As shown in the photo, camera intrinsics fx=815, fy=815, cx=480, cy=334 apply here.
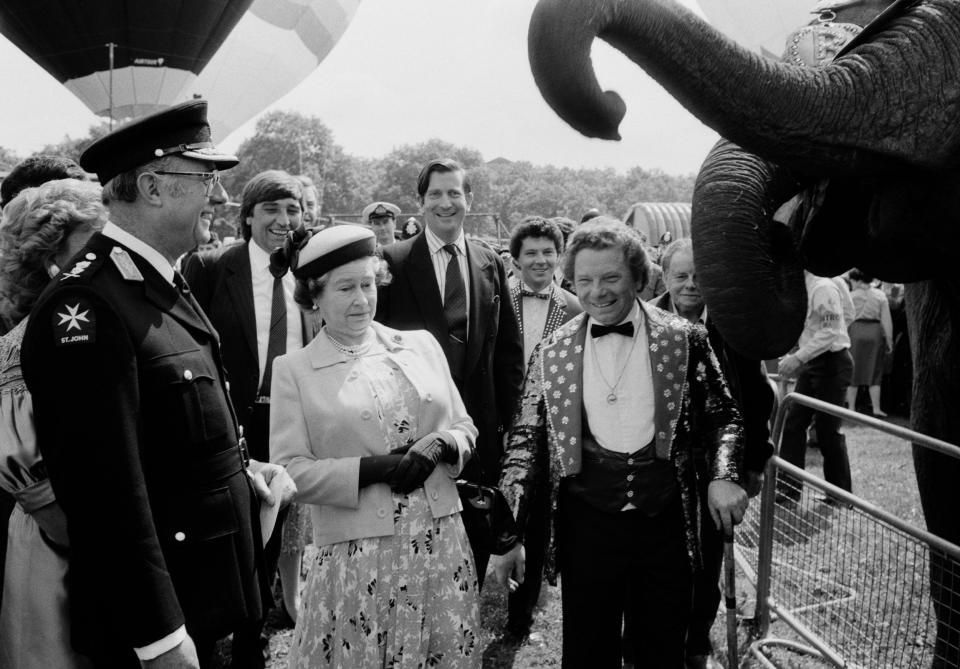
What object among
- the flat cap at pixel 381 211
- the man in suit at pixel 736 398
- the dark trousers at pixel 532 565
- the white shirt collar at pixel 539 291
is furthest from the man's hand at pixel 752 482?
the flat cap at pixel 381 211

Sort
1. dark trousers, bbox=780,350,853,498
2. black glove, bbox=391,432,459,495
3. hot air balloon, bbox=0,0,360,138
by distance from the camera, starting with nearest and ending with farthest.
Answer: black glove, bbox=391,432,459,495 → dark trousers, bbox=780,350,853,498 → hot air balloon, bbox=0,0,360,138

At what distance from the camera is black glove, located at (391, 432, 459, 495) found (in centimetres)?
282

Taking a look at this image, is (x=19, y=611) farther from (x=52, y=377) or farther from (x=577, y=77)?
(x=577, y=77)

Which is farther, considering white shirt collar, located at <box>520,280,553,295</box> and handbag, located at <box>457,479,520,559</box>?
white shirt collar, located at <box>520,280,553,295</box>

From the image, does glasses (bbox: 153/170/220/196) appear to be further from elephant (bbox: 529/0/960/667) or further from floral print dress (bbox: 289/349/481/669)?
elephant (bbox: 529/0/960/667)

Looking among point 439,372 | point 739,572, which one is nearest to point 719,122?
point 439,372

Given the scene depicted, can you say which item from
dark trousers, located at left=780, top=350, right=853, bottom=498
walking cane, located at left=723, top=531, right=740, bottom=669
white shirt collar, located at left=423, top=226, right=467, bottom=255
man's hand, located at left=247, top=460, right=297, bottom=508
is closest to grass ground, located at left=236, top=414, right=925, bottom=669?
dark trousers, located at left=780, top=350, right=853, bottom=498

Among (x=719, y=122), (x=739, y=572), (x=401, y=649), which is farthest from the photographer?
(x=739, y=572)

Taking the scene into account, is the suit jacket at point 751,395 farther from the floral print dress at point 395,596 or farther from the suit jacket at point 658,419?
the floral print dress at point 395,596

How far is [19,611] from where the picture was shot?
2314mm

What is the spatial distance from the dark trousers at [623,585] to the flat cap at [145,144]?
187 centimetres

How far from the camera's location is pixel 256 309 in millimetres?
4469

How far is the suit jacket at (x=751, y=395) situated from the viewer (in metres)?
3.68

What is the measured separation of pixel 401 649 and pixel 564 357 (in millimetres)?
1225
